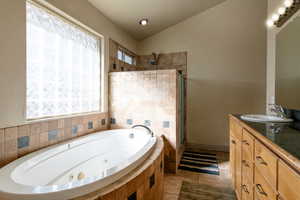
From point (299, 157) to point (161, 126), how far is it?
1.74 meters

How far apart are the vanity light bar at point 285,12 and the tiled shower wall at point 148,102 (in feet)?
4.81

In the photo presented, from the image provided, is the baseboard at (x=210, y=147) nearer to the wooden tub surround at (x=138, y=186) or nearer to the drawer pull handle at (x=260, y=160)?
the wooden tub surround at (x=138, y=186)

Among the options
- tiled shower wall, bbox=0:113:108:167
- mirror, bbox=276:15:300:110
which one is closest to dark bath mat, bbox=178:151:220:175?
mirror, bbox=276:15:300:110

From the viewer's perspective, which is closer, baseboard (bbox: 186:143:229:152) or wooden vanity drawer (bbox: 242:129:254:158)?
wooden vanity drawer (bbox: 242:129:254:158)

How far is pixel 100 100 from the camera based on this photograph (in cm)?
242

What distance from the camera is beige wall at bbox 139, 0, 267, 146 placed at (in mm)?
2896

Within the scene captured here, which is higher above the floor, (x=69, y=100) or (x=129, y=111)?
(x=69, y=100)

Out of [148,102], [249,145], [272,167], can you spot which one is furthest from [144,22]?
[272,167]

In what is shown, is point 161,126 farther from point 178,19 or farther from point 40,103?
point 178,19

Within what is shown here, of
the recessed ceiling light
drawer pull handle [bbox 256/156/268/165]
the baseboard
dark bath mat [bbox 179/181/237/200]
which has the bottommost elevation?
dark bath mat [bbox 179/181/237/200]

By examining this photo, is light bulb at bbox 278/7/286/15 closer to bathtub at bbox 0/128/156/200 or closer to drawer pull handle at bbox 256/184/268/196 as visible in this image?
drawer pull handle at bbox 256/184/268/196

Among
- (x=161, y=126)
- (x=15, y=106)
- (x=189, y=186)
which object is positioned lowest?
(x=189, y=186)

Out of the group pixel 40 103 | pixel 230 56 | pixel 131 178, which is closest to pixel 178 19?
pixel 230 56

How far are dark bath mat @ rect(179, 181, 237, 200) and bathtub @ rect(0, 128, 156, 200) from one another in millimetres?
764
